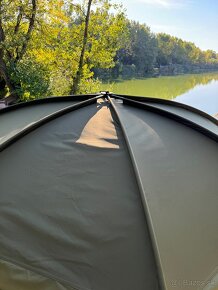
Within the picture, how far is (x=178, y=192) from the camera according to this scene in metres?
1.44

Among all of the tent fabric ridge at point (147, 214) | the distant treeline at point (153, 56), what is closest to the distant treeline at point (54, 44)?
the tent fabric ridge at point (147, 214)

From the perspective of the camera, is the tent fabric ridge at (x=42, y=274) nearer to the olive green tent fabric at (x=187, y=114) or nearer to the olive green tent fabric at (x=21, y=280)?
the olive green tent fabric at (x=21, y=280)

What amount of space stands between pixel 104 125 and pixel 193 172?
652 mm

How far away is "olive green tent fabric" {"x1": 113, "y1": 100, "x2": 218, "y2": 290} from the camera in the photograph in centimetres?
115

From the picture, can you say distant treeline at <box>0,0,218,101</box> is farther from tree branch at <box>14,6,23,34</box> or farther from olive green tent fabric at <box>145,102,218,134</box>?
olive green tent fabric at <box>145,102,218,134</box>

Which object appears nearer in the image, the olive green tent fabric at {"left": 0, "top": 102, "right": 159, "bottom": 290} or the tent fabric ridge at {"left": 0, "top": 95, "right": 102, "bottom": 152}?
the olive green tent fabric at {"left": 0, "top": 102, "right": 159, "bottom": 290}

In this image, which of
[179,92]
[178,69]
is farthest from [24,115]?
[178,69]

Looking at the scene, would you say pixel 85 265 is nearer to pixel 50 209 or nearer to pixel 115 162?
pixel 50 209

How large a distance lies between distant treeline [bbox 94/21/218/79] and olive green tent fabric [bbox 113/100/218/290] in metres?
20.9

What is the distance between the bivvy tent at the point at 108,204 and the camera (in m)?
1.14

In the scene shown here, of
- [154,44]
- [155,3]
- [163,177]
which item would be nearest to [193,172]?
[163,177]

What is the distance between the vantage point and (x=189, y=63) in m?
52.3

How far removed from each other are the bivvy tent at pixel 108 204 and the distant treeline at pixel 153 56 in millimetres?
21004

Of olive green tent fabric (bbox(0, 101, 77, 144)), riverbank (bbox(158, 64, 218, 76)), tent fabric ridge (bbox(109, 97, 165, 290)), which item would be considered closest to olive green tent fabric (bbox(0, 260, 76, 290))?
tent fabric ridge (bbox(109, 97, 165, 290))
